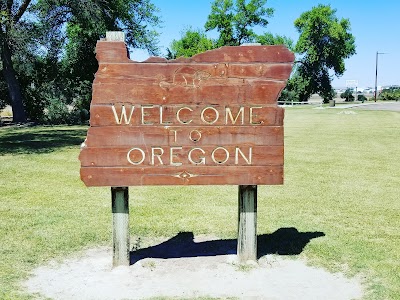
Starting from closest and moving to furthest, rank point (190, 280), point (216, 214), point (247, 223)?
point (190, 280) → point (247, 223) → point (216, 214)

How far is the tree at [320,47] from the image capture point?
7438 cm

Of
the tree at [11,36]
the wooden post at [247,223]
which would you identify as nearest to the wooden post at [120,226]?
the wooden post at [247,223]

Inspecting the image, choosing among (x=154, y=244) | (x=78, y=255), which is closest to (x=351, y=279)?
(x=154, y=244)

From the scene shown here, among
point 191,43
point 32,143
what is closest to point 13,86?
point 32,143

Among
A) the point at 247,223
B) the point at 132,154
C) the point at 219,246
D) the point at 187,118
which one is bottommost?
the point at 219,246

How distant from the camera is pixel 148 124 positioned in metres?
5.09

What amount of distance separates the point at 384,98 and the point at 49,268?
7743 cm

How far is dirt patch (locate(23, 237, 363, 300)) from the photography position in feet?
15.2

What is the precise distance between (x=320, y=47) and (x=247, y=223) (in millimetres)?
75104

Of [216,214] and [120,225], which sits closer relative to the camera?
[120,225]

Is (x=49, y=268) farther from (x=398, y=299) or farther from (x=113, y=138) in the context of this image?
(x=398, y=299)

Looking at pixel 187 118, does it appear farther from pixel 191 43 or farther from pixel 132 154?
pixel 191 43

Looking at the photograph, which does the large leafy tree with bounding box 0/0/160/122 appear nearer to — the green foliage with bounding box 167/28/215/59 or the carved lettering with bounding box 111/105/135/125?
the carved lettering with bounding box 111/105/135/125

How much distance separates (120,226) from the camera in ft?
17.3
